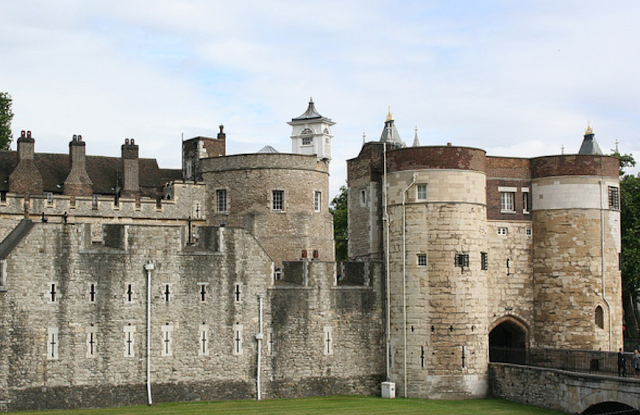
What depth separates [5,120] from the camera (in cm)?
6138

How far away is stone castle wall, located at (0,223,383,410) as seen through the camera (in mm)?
35719

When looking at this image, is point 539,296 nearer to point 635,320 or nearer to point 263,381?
point 263,381

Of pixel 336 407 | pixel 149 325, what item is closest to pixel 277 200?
pixel 149 325

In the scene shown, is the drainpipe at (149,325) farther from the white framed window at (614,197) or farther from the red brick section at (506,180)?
the white framed window at (614,197)

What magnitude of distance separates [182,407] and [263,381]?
432 cm

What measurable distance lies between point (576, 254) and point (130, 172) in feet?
73.7

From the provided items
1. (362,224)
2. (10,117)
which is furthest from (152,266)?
(10,117)

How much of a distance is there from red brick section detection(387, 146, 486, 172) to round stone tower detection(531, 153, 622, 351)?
4434mm

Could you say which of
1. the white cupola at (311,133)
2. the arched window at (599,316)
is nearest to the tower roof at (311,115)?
the white cupola at (311,133)

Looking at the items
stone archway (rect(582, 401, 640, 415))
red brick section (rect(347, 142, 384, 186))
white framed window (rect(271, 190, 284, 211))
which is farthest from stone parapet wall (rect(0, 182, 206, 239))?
stone archway (rect(582, 401, 640, 415))

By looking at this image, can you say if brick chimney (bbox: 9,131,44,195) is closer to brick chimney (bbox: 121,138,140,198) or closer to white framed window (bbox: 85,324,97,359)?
brick chimney (bbox: 121,138,140,198)

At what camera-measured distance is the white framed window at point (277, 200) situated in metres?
48.4

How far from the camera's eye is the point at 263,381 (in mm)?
40094

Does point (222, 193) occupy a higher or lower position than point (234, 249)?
higher
